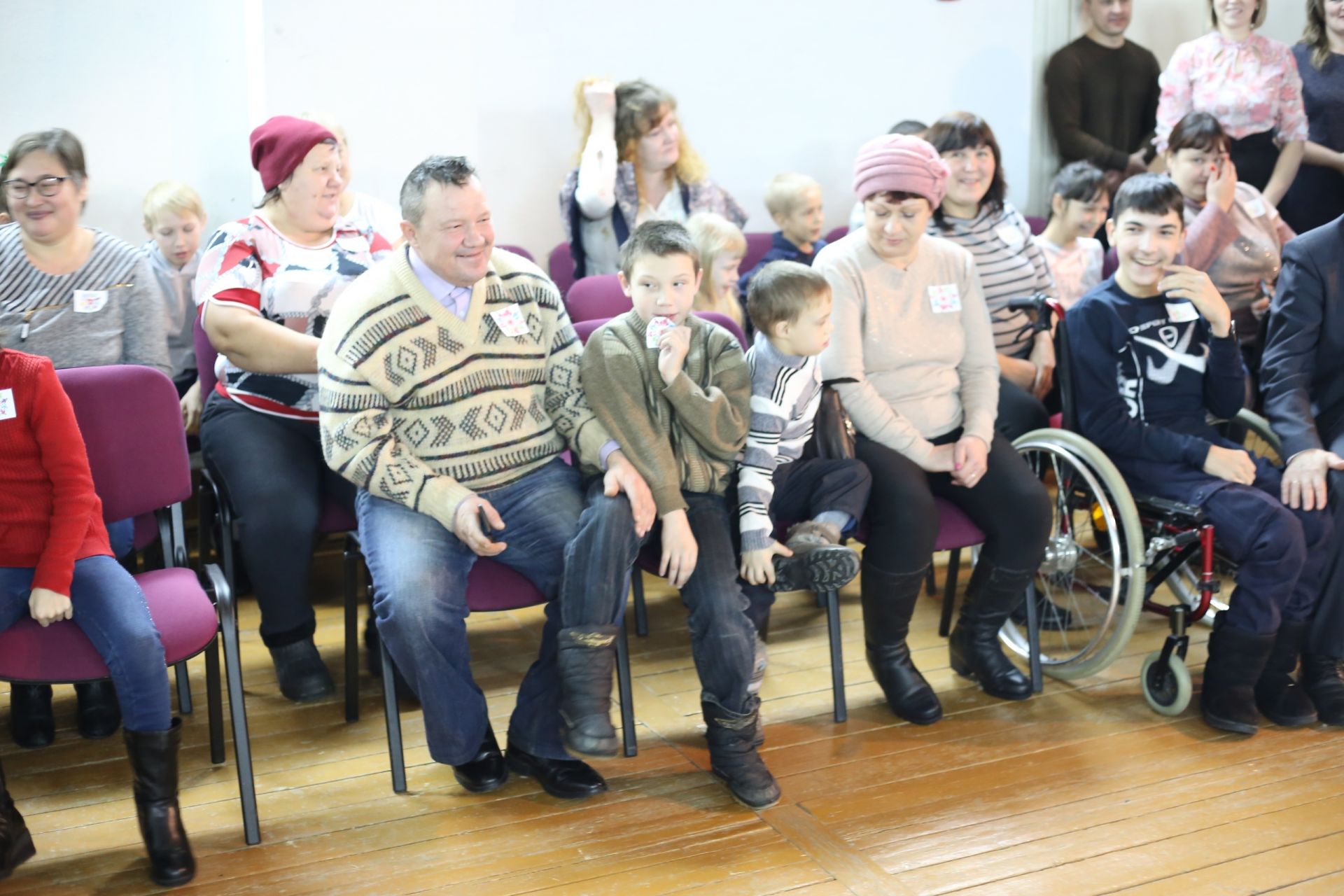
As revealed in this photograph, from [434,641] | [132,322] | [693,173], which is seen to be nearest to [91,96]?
[132,322]

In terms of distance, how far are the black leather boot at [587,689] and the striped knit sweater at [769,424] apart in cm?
41

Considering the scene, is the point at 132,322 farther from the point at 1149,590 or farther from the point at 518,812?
the point at 1149,590

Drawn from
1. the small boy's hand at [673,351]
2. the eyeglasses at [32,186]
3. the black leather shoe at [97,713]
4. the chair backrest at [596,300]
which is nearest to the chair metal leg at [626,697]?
the small boy's hand at [673,351]

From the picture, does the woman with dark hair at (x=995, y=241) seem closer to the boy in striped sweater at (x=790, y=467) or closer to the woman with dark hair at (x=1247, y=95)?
the boy in striped sweater at (x=790, y=467)

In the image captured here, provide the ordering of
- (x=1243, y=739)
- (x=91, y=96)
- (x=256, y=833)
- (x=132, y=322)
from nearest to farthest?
(x=256, y=833) → (x=1243, y=739) → (x=132, y=322) → (x=91, y=96)

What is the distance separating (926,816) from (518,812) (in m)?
0.80

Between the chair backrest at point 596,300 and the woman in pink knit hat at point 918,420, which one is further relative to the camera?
the chair backrest at point 596,300

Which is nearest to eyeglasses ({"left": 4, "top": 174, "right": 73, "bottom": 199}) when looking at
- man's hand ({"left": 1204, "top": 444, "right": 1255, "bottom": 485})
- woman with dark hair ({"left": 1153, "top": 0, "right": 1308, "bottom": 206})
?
man's hand ({"left": 1204, "top": 444, "right": 1255, "bottom": 485})

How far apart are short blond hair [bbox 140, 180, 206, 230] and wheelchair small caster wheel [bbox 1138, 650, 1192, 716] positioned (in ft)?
9.67

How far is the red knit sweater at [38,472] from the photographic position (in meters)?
2.22

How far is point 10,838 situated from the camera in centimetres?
219

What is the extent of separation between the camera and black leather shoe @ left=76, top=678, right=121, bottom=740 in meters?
2.73

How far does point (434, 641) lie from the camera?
2.33m

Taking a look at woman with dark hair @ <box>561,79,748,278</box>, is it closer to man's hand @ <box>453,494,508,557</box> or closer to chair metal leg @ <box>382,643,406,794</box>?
man's hand @ <box>453,494,508,557</box>
